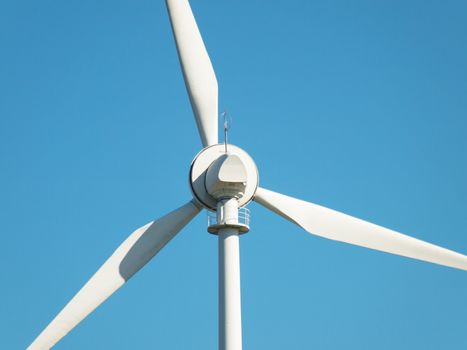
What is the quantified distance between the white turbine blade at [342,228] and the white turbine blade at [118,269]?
326cm

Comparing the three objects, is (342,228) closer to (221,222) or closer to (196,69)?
(221,222)

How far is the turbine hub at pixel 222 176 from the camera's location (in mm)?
34906

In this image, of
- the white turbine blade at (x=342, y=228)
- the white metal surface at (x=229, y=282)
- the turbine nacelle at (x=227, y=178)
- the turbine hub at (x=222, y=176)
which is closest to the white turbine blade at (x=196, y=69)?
the turbine hub at (x=222, y=176)

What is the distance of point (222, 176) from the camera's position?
34750 millimetres

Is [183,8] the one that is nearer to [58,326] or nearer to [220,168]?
[220,168]

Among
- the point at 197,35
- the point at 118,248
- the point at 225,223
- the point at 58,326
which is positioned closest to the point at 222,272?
the point at 225,223

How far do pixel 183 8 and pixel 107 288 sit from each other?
479 inches

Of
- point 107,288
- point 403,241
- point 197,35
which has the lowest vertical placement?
point 107,288

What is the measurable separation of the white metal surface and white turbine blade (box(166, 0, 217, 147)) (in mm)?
3416

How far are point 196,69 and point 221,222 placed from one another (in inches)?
263

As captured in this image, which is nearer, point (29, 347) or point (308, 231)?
point (29, 347)

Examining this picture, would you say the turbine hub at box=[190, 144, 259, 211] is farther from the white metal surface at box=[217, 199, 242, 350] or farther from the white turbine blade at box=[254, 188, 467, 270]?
the white turbine blade at box=[254, 188, 467, 270]

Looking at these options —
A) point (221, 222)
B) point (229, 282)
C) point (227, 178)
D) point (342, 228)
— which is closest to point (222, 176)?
point (227, 178)

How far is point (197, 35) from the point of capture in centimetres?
3834
